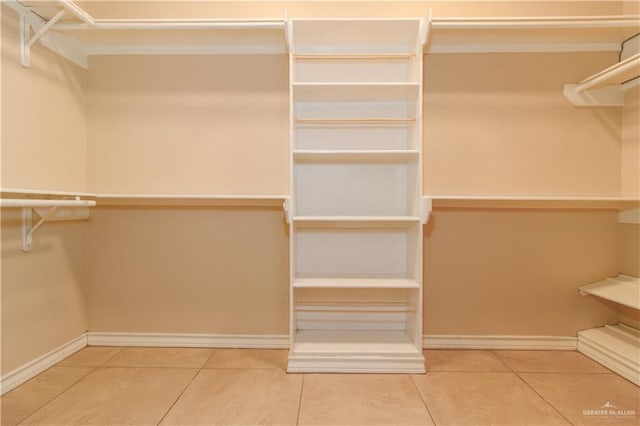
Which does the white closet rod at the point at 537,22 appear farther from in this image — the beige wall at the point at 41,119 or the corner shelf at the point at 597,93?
the beige wall at the point at 41,119

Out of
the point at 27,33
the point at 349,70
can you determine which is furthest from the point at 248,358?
the point at 27,33

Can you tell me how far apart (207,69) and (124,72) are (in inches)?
21.3

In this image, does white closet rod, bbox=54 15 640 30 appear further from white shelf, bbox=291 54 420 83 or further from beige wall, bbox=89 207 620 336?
beige wall, bbox=89 207 620 336

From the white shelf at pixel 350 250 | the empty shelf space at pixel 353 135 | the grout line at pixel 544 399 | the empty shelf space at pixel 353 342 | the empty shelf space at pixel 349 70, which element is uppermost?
the empty shelf space at pixel 349 70

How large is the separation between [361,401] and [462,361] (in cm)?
78

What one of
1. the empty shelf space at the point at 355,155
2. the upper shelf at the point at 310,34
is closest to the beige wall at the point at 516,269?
the empty shelf space at the point at 355,155

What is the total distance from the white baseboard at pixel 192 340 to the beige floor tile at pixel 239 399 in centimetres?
31

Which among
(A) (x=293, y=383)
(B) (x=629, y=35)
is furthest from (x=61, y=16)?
(B) (x=629, y=35)

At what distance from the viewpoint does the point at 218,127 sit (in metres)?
2.31

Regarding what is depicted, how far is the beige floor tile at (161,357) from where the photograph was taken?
206 centimetres

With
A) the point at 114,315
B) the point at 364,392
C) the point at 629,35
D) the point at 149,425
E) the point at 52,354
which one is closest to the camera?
the point at 149,425

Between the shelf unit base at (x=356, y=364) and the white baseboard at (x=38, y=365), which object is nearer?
the white baseboard at (x=38, y=365)

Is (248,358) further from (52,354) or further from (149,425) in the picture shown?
(52,354)

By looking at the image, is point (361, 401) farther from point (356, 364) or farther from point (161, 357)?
point (161, 357)
